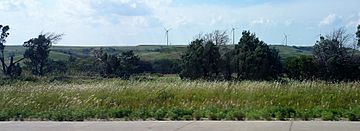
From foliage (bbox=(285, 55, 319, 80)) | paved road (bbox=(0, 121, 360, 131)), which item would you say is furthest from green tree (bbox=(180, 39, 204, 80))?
paved road (bbox=(0, 121, 360, 131))

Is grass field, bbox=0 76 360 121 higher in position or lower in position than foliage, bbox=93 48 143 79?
higher

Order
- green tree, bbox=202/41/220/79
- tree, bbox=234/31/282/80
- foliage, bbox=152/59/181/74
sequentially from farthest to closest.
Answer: foliage, bbox=152/59/181/74, green tree, bbox=202/41/220/79, tree, bbox=234/31/282/80

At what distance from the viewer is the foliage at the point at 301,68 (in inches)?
1713

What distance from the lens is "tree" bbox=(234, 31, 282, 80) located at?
4422cm

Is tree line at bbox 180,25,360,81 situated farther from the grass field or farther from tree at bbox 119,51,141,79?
the grass field

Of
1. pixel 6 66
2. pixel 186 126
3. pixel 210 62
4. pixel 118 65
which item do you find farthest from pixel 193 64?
pixel 186 126

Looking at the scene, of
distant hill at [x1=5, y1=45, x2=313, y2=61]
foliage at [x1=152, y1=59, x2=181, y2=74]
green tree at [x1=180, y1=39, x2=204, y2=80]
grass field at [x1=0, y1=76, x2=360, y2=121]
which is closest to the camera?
grass field at [x1=0, y1=76, x2=360, y2=121]

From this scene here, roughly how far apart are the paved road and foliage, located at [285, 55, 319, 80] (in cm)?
3226

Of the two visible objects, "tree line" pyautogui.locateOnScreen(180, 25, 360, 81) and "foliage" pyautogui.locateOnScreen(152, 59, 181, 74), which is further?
"foliage" pyautogui.locateOnScreen(152, 59, 181, 74)

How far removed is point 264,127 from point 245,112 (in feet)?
7.95

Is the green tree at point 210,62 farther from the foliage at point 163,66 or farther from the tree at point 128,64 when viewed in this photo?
the foliage at point 163,66

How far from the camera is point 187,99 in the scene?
18.3 m

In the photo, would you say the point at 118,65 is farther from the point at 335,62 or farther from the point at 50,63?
the point at 335,62

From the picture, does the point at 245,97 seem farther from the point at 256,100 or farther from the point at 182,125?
the point at 182,125
